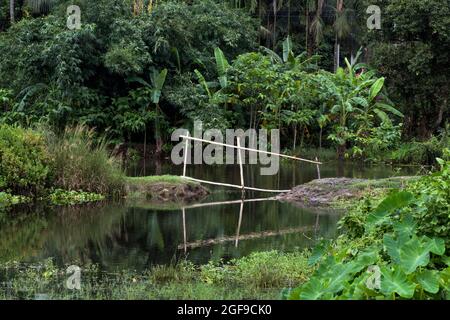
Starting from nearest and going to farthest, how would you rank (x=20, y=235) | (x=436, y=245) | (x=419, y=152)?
(x=436, y=245)
(x=20, y=235)
(x=419, y=152)

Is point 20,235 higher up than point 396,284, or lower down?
lower down

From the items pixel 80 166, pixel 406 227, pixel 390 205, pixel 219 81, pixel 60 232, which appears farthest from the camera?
pixel 219 81

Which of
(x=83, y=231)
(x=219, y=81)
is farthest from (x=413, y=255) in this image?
(x=219, y=81)

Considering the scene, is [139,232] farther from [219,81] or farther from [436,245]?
[219,81]

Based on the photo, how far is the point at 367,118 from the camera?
2558 cm

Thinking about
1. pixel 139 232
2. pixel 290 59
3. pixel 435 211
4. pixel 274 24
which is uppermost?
pixel 274 24

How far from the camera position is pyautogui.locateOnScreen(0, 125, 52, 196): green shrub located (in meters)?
13.8

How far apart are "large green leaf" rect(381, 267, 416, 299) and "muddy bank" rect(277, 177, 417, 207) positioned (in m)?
9.38

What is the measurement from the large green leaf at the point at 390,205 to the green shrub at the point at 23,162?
9270 mm

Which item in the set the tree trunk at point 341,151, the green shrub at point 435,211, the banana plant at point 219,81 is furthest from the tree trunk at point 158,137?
the green shrub at point 435,211

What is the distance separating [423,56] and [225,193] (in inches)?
421

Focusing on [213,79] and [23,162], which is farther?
[213,79]

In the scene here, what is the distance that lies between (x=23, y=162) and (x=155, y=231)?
392cm

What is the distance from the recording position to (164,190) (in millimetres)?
15773
